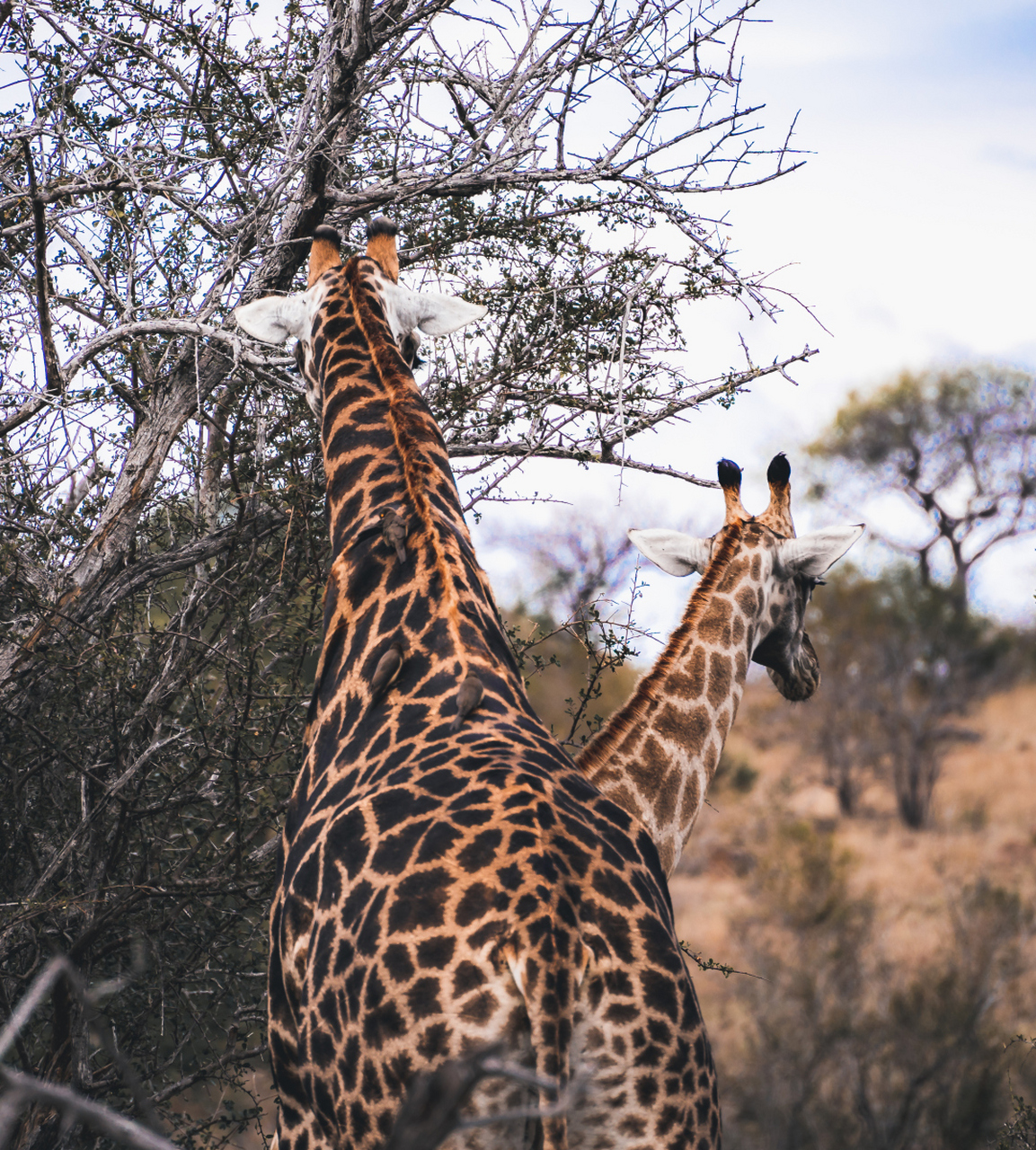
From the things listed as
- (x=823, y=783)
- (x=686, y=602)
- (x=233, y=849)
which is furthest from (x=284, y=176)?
(x=823, y=783)

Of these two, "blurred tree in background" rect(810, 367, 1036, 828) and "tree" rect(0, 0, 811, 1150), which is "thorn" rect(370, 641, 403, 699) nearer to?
→ "tree" rect(0, 0, 811, 1150)

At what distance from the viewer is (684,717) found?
4.46m

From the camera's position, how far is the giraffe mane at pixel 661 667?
165 inches

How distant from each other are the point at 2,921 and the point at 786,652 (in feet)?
11.7

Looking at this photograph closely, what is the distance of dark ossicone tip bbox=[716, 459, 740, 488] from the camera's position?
5.27 m

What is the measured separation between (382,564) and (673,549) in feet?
6.42

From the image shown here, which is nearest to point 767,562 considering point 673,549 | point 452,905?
point 673,549

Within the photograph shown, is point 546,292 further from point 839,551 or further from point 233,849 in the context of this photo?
point 233,849

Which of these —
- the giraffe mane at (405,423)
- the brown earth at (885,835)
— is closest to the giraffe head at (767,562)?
the giraffe mane at (405,423)

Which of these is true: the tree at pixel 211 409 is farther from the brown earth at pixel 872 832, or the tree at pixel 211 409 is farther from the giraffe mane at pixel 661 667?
the brown earth at pixel 872 832

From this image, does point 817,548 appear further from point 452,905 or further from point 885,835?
point 885,835

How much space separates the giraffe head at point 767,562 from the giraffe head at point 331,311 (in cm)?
128

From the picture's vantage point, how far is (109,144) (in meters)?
5.94

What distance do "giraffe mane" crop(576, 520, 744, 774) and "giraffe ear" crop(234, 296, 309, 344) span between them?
2.00 meters
